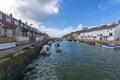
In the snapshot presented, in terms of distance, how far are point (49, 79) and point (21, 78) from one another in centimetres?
341

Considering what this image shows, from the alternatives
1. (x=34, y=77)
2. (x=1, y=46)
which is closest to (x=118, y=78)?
(x=34, y=77)

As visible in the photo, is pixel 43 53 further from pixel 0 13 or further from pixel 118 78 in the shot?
pixel 118 78

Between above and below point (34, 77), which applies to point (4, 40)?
above

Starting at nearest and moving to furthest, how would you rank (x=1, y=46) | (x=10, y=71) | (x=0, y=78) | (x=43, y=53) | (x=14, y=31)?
(x=0, y=78), (x=10, y=71), (x=1, y=46), (x=43, y=53), (x=14, y=31)

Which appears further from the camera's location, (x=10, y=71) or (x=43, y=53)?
(x=43, y=53)

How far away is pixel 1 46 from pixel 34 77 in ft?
34.4

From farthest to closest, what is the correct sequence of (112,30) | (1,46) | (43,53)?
(112,30), (43,53), (1,46)

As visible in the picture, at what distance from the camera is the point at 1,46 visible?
22.9 meters

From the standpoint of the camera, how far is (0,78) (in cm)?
1131

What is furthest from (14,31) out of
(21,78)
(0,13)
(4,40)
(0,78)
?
Result: (0,78)

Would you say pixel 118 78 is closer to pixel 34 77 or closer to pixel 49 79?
pixel 49 79

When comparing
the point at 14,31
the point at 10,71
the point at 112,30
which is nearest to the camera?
the point at 10,71

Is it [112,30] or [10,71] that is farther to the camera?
[112,30]

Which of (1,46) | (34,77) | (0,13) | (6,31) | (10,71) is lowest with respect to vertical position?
(34,77)
